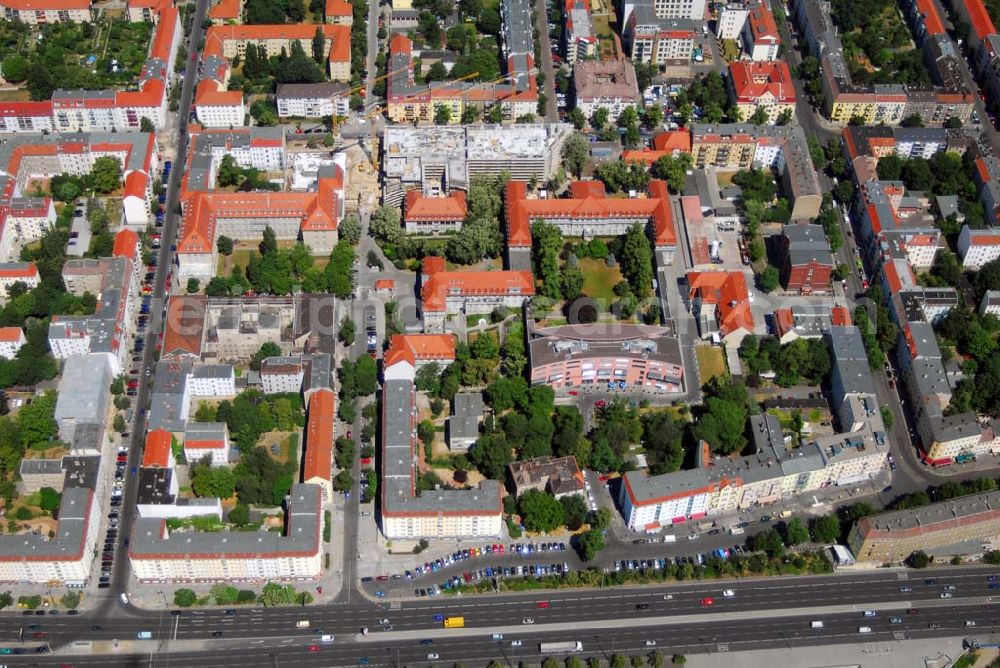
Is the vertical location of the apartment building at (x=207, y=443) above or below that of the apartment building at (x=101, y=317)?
below

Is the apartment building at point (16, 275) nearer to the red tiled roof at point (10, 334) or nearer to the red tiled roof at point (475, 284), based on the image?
the red tiled roof at point (10, 334)

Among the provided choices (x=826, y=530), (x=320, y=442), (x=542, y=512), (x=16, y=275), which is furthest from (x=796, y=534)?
(x=16, y=275)

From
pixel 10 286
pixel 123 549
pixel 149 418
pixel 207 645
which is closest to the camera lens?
pixel 207 645

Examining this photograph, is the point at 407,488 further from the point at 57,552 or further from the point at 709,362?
the point at 709,362

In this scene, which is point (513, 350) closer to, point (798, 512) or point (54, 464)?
point (798, 512)

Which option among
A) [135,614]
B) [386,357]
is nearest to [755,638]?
[386,357]

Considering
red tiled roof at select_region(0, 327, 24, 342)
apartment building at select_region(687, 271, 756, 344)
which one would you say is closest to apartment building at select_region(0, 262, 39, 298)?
red tiled roof at select_region(0, 327, 24, 342)

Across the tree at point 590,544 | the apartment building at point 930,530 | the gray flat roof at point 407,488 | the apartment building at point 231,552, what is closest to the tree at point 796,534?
the apartment building at point 930,530
